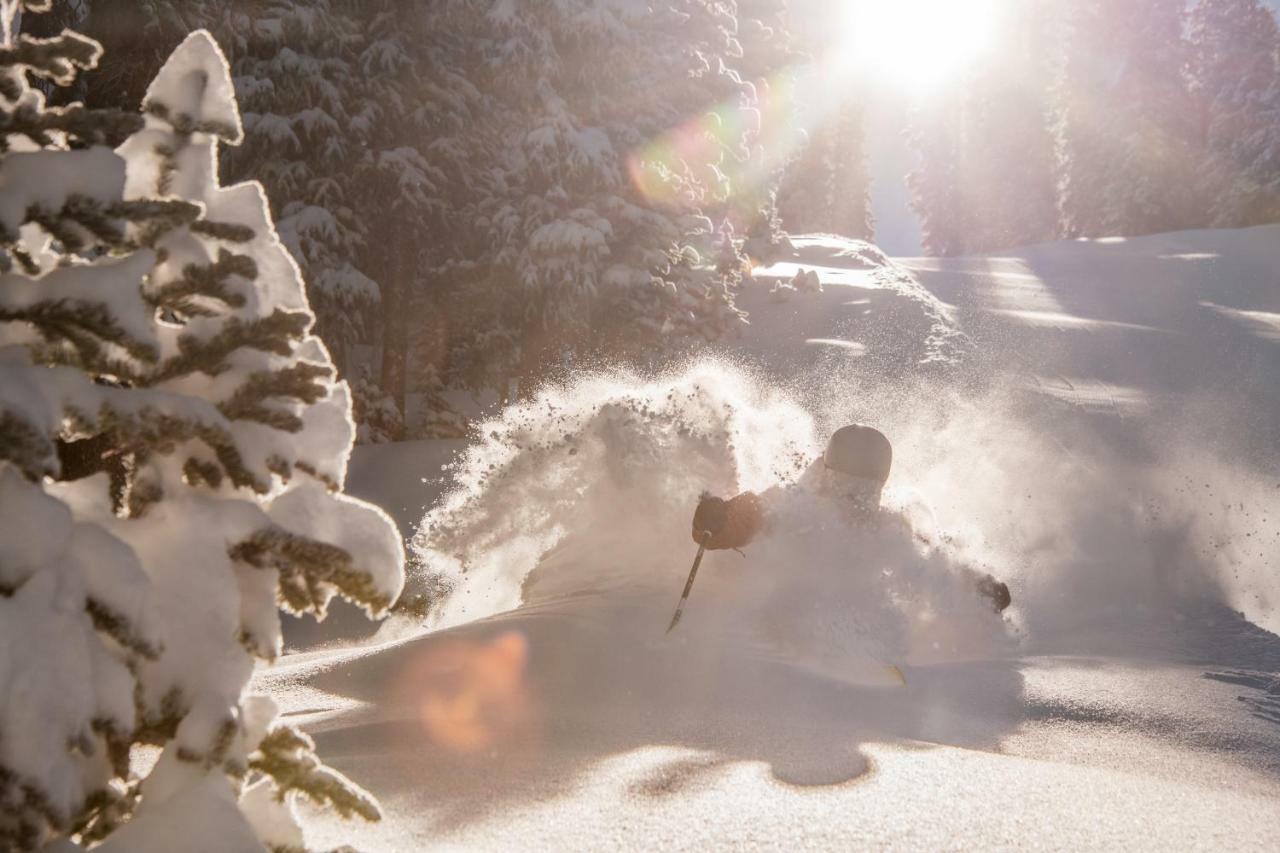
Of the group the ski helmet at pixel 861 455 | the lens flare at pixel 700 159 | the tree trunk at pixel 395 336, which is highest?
the lens flare at pixel 700 159

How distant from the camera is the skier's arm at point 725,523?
952 centimetres

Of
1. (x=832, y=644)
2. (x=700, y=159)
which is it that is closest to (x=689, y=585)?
(x=832, y=644)

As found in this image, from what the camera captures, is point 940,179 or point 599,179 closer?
point 599,179

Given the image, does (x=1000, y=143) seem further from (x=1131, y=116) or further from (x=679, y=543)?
(x=679, y=543)

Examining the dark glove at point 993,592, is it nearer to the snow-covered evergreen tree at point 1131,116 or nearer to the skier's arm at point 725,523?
the skier's arm at point 725,523

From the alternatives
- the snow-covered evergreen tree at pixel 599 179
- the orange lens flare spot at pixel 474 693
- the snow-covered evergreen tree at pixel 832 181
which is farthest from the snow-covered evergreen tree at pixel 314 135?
the snow-covered evergreen tree at pixel 832 181

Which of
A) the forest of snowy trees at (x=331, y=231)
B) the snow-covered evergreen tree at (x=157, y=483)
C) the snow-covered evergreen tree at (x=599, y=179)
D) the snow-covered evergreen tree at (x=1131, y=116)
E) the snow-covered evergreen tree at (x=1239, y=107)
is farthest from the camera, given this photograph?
the snow-covered evergreen tree at (x=1131, y=116)

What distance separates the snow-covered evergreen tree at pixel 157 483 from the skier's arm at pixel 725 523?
7.22 metres

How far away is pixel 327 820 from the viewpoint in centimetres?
396

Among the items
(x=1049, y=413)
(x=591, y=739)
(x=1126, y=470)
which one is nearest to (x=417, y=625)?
(x=591, y=739)

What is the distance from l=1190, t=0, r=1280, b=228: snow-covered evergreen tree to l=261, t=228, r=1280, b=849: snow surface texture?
99.1 feet

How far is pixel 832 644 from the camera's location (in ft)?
28.8

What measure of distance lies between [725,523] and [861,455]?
5.96 feet

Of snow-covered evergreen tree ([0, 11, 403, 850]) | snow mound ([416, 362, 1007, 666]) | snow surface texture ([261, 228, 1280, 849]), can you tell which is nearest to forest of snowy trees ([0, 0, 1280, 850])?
snow-covered evergreen tree ([0, 11, 403, 850])
